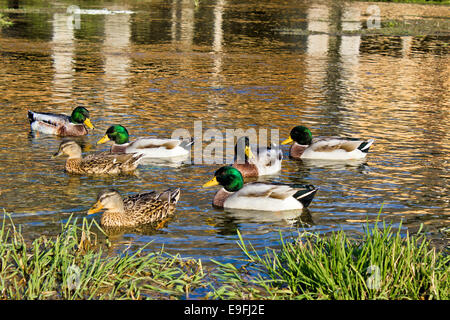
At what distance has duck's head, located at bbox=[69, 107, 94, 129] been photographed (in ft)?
50.5

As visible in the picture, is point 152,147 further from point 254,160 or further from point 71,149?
point 254,160

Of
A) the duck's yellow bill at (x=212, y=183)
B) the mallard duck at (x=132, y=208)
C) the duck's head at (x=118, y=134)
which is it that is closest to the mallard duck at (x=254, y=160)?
the duck's yellow bill at (x=212, y=183)

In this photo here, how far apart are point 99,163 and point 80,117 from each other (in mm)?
3336

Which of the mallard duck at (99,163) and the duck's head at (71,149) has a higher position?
the duck's head at (71,149)

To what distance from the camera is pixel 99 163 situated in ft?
40.7

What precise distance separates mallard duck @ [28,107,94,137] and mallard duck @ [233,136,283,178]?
417 cm

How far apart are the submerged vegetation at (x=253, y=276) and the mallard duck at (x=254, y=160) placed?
16.8 ft

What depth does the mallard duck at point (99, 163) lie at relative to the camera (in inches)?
488
